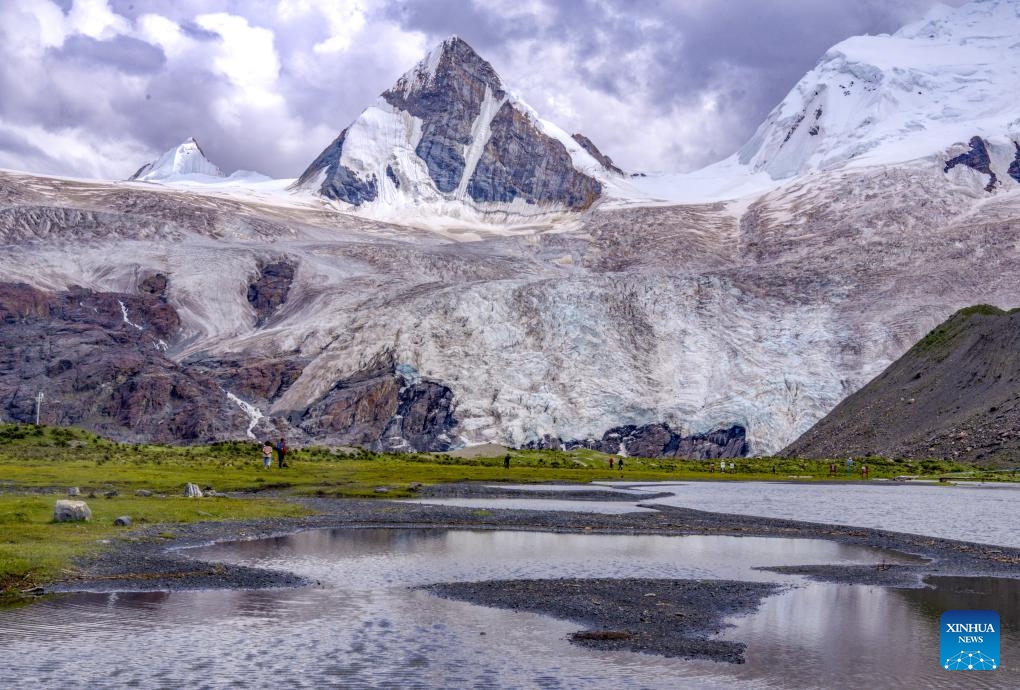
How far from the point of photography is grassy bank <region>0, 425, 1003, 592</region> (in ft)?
95.6

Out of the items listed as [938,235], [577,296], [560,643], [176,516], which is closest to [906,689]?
[560,643]

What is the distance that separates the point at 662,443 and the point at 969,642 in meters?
118

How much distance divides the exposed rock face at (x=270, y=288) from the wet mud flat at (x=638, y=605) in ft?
502

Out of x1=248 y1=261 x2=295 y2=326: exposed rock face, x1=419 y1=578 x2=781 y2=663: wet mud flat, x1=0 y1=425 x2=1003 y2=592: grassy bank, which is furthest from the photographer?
x1=248 y1=261 x2=295 y2=326: exposed rock face

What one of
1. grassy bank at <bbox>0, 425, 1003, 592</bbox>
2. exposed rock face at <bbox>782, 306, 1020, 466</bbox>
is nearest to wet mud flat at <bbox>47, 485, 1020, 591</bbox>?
grassy bank at <bbox>0, 425, 1003, 592</bbox>

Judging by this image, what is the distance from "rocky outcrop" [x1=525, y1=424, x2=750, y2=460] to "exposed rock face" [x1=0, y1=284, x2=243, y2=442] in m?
41.3

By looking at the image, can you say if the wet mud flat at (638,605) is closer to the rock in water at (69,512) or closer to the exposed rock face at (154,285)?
the rock in water at (69,512)

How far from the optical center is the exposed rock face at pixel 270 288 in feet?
588

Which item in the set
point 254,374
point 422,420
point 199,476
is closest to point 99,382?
point 254,374

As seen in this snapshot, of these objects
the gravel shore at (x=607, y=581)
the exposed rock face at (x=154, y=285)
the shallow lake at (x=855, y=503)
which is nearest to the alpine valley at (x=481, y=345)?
the exposed rock face at (x=154, y=285)

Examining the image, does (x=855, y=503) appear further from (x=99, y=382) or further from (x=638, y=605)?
(x=99, y=382)

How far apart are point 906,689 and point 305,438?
121 m

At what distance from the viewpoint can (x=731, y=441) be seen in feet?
439

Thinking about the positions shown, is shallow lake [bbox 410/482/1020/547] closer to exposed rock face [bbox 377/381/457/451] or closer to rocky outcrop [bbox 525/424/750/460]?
rocky outcrop [bbox 525/424/750/460]
